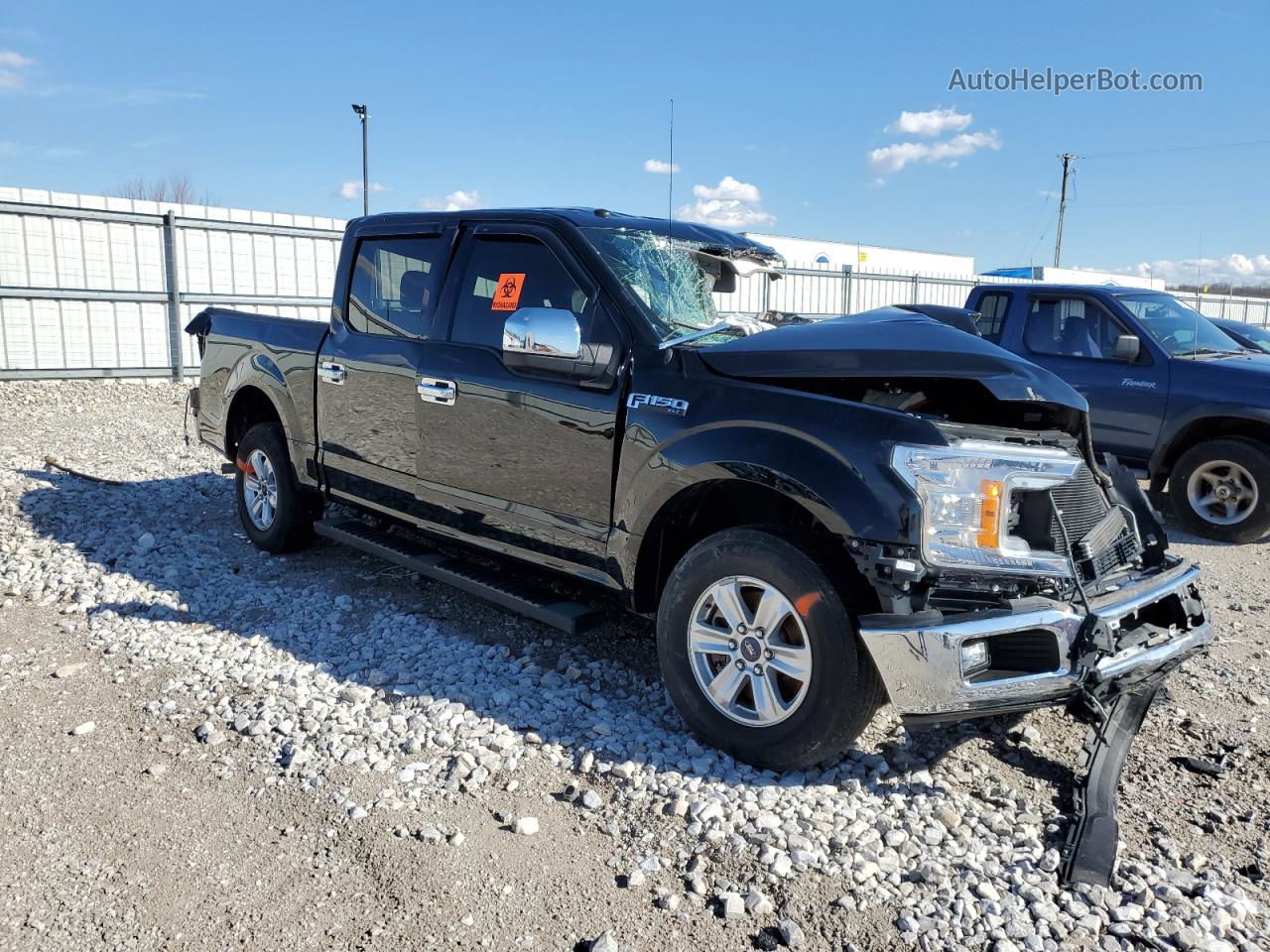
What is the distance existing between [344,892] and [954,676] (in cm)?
193

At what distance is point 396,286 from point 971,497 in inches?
128

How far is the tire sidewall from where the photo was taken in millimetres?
5797

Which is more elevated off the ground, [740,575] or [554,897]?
[740,575]

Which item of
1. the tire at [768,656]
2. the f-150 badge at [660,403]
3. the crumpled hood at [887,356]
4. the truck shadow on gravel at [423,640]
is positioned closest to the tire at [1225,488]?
the truck shadow on gravel at [423,640]

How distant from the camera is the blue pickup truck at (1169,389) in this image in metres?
7.05

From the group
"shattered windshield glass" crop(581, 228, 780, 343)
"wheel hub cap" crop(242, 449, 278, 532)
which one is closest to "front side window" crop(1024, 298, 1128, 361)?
"shattered windshield glass" crop(581, 228, 780, 343)

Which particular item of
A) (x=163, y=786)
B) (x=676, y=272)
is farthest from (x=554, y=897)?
(x=676, y=272)

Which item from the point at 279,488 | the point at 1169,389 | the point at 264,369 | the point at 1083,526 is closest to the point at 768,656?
the point at 1083,526

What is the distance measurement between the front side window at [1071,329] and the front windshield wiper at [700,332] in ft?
15.9

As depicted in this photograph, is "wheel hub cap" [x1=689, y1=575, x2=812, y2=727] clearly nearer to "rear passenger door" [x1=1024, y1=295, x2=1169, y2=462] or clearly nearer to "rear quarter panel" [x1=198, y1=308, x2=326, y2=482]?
"rear quarter panel" [x1=198, y1=308, x2=326, y2=482]

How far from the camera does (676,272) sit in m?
4.28

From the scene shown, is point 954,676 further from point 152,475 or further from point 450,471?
point 152,475

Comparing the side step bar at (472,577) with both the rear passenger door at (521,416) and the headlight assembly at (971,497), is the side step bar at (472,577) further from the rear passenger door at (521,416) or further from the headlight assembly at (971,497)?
the headlight assembly at (971,497)

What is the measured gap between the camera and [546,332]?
380 centimetres
